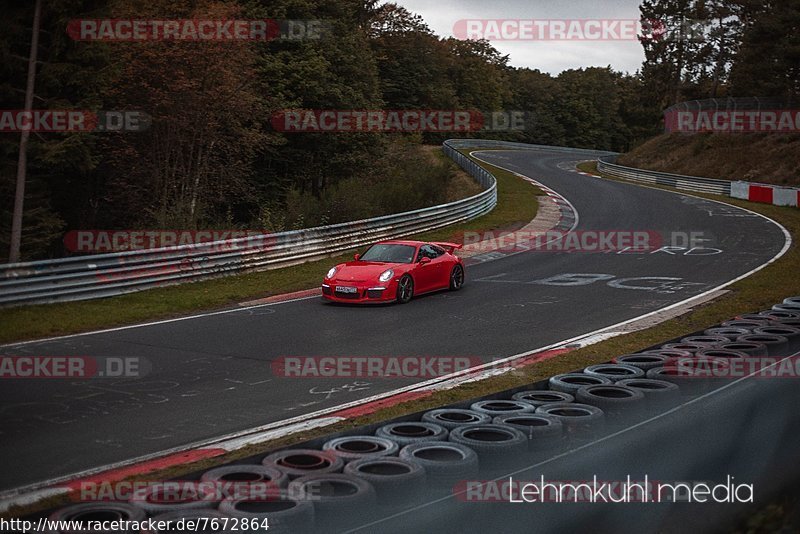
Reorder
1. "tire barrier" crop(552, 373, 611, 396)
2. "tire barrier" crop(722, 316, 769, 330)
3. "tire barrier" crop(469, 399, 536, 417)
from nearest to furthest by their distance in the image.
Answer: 1. "tire barrier" crop(469, 399, 536, 417)
2. "tire barrier" crop(552, 373, 611, 396)
3. "tire barrier" crop(722, 316, 769, 330)

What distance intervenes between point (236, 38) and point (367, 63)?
16.4 metres

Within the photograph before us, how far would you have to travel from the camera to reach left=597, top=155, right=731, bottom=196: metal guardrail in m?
45.4

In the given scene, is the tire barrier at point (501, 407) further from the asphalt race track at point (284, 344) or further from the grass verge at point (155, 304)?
the grass verge at point (155, 304)

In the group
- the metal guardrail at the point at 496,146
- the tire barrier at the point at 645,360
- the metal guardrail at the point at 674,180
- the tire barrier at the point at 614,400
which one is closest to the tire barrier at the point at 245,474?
the tire barrier at the point at 614,400

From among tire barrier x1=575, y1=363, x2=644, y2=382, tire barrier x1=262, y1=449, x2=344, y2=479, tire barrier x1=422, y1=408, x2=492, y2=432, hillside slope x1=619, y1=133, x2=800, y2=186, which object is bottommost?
tire barrier x1=575, y1=363, x2=644, y2=382

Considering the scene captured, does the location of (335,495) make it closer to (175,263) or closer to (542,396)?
(542,396)

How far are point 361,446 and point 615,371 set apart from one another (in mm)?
3711

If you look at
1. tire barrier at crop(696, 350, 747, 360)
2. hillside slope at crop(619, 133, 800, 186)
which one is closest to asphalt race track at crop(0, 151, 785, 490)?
tire barrier at crop(696, 350, 747, 360)

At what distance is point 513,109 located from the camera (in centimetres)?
11556

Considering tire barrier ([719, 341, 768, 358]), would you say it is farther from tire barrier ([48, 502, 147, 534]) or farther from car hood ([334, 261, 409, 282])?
car hood ([334, 261, 409, 282])

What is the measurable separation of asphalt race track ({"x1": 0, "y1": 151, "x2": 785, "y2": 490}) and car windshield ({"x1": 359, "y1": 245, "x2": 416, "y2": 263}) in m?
0.96

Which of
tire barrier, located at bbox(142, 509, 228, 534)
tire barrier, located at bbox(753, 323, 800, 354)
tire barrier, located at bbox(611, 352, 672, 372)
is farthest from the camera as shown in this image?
tire barrier, located at bbox(753, 323, 800, 354)

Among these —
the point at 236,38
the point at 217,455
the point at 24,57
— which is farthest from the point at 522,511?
the point at 236,38

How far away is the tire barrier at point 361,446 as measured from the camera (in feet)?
16.5
